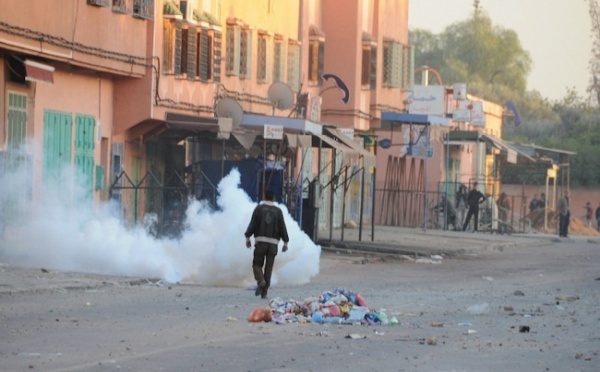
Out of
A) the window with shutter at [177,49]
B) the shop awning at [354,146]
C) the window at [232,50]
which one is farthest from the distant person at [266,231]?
the window at [232,50]

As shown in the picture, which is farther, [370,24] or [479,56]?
[479,56]

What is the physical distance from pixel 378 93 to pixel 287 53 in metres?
6.85

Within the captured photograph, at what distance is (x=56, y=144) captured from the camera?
3406cm

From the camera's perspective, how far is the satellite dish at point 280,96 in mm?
41062

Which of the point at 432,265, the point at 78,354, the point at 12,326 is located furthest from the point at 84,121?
the point at 78,354

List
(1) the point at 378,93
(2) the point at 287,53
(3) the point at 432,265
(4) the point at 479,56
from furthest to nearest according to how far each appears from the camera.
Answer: (4) the point at 479,56 < (1) the point at 378,93 < (2) the point at 287,53 < (3) the point at 432,265

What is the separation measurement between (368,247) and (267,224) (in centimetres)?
1567

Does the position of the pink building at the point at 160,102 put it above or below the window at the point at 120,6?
below

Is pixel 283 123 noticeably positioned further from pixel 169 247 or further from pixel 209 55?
pixel 169 247

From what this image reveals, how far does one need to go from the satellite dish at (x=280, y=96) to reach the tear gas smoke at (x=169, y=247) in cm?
1099

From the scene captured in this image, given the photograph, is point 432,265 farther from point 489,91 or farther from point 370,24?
point 489,91

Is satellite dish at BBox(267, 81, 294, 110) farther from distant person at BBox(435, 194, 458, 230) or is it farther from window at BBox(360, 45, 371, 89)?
distant person at BBox(435, 194, 458, 230)

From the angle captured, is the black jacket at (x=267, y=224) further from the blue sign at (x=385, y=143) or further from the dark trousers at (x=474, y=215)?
the dark trousers at (x=474, y=215)

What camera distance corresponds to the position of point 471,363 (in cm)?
1450
